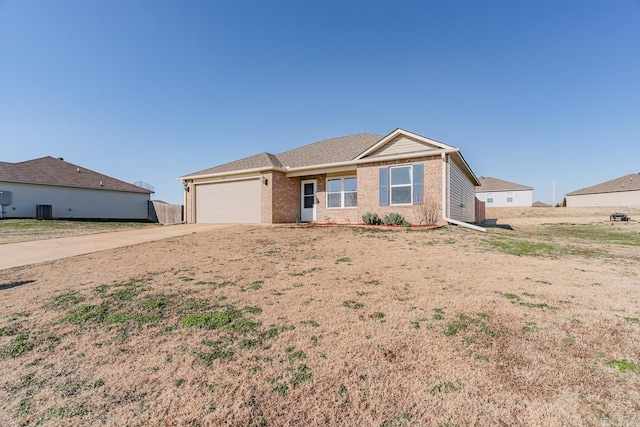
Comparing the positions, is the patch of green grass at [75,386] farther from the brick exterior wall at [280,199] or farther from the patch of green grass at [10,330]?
the brick exterior wall at [280,199]

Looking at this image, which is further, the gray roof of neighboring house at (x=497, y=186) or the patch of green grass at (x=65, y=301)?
the gray roof of neighboring house at (x=497, y=186)

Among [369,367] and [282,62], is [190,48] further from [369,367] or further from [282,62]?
[369,367]

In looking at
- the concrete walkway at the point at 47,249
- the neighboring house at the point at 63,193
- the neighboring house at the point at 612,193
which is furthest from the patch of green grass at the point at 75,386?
the neighboring house at the point at 612,193

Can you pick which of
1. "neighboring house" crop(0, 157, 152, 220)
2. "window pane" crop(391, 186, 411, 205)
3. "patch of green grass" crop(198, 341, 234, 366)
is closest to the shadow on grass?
"patch of green grass" crop(198, 341, 234, 366)

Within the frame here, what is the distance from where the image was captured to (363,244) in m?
8.59

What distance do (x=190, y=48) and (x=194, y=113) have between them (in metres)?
4.15

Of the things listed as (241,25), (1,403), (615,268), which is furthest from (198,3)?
(615,268)

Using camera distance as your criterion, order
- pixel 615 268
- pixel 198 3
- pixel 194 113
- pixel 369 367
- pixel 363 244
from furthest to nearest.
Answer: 1. pixel 194 113
2. pixel 198 3
3. pixel 363 244
4. pixel 615 268
5. pixel 369 367

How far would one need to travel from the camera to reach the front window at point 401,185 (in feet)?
40.8

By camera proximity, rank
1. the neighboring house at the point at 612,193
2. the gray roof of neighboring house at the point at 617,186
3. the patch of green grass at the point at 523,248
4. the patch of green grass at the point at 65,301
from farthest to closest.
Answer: the gray roof of neighboring house at the point at 617,186
the neighboring house at the point at 612,193
the patch of green grass at the point at 523,248
the patch of green grass at the point at 65,301

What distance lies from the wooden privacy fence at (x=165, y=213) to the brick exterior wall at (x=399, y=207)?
14392 millimetres

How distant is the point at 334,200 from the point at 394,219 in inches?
153

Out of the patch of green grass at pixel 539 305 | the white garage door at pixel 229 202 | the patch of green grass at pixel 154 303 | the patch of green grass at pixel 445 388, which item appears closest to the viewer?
the patch of green grass at pixel 445 388

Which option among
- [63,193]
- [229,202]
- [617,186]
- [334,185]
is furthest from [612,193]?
[63,193]
